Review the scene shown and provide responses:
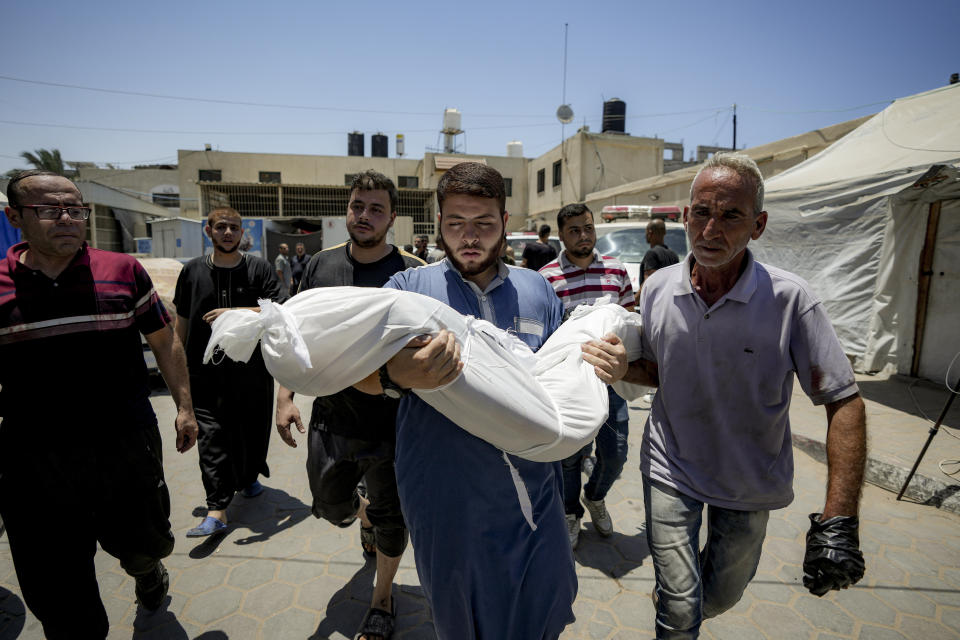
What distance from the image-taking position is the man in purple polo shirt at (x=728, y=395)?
5.98 feet

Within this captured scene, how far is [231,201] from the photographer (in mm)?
26172

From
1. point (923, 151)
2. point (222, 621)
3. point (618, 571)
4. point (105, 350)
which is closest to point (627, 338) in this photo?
point (618, 571)

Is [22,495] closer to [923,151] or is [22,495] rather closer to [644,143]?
[923,151]

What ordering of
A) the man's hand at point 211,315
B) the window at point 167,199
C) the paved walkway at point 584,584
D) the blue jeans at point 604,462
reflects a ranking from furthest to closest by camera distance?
the window at point 167,199
the blue jeans at point 604,462
the man's hand at point 211,315
the paved walkway at point 584,584

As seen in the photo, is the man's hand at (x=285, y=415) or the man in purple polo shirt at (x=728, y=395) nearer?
the man in purple polo shirt at (x=728, y=395)

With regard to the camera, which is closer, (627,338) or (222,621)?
(627,338)

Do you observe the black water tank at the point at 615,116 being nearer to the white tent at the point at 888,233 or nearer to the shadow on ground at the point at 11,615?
the white tent at the point at 888,233

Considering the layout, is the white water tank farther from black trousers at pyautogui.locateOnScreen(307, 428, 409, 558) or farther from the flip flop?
black trousers at pyautogui.locateOnScreen(307, 428, 409, 558)

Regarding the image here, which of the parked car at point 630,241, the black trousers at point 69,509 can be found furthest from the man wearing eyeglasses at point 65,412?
the parked car at point 630,241

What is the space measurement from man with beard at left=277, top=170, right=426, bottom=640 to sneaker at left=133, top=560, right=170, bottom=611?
813mm

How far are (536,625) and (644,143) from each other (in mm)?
27296

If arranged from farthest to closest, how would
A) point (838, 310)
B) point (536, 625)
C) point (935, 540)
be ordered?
point (838, 310)
point (935, 540)
point (536, 625)

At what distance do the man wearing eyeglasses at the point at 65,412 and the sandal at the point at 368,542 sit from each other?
1181 mm

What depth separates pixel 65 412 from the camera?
2.12 m
